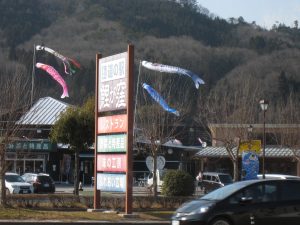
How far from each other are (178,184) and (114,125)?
7.52m

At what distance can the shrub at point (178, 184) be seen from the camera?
94.4 feet

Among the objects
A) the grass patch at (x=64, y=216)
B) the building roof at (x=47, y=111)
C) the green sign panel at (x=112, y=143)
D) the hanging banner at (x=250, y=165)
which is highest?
the building roof at (x=47, y=111)

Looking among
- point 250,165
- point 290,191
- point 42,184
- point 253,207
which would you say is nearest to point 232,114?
point 42,184

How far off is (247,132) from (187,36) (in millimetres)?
128098

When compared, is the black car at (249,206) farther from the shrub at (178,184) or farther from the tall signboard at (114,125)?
the shrub at (178,184)

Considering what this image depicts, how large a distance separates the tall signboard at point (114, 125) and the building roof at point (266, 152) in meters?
39.2

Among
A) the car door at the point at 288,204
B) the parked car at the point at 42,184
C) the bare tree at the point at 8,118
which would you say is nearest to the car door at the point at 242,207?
the car door at the point at 288,204

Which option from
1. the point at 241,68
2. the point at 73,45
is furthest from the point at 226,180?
the point at 73,45

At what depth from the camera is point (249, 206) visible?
1519 centimetres

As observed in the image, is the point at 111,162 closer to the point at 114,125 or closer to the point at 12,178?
the point at 114,125

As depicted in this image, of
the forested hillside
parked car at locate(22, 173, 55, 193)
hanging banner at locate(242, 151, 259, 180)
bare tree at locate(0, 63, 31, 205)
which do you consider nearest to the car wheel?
bare tree at locate(0, 63, 31, 205)

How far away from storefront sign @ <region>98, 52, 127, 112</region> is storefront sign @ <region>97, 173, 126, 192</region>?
238cm

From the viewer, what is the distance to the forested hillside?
369 ft

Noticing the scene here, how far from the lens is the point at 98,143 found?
2336 centimetres
